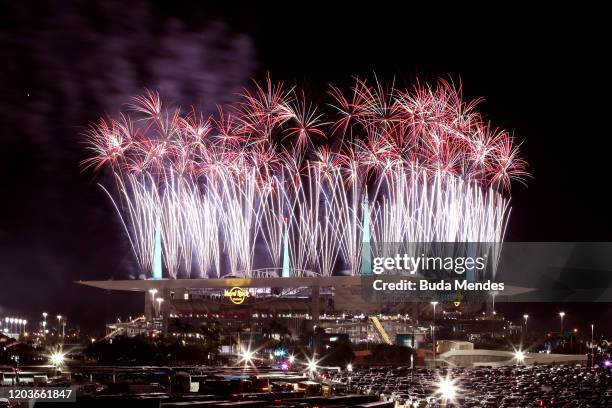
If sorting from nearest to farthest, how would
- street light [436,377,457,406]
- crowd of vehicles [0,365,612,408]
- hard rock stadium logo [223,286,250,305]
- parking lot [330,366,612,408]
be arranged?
crowd of vehicles [0,365,612,408], parking lot [330,366,612,408], street light [436,377,457,406], hard rock stadium logo [223,286,250,305]

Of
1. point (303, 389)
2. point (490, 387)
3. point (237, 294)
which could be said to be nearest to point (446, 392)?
point (490, 387)

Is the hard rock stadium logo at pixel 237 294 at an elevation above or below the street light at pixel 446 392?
above

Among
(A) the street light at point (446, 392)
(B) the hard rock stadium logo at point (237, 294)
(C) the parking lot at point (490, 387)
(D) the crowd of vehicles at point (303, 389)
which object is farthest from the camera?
(B) the hard rock stadium logo at point (237, 294)

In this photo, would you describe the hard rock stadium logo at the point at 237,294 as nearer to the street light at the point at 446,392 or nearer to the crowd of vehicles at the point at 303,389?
the crowd of vehicles at the point at 303,389

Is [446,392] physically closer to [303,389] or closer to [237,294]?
[303,389]

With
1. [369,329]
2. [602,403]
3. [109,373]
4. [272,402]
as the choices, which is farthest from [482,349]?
[272,402]

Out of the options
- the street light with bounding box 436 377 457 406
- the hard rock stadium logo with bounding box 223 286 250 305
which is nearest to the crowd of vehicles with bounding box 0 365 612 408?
the street light with bounding box 436 377 457 406

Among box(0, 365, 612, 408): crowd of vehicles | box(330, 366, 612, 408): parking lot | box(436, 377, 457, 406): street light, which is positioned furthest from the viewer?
box(436, 377, 457, 406): street light

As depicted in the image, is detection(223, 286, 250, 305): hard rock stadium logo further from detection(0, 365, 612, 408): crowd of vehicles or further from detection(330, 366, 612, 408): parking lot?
detection(0, 365, 612, 408): crowd of vehicles

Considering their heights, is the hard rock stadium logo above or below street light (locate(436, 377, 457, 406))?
above

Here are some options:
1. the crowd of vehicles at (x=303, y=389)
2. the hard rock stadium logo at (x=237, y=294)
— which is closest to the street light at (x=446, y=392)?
the crowd of vehicles at (x=303, y=389)

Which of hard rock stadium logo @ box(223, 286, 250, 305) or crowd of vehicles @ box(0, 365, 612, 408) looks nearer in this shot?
crowd of vehicles @ box(0, 365, 612, 408)
